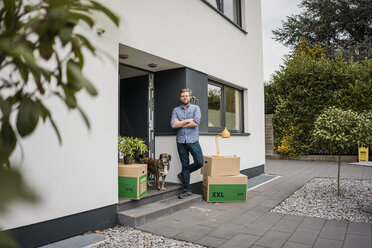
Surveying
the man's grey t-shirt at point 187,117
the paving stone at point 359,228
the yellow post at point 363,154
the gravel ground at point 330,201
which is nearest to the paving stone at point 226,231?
the gravel ground at point 330,201

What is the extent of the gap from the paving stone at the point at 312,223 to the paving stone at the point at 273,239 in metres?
0.44

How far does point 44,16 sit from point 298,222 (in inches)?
149

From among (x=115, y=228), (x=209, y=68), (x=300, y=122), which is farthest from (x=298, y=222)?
(x=300, y=122)

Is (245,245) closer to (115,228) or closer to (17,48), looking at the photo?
(115,228)

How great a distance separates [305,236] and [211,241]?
1.04 metres

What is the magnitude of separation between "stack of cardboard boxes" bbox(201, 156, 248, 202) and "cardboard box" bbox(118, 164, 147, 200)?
1300mm

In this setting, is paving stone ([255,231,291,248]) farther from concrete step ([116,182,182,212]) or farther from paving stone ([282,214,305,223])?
concrete step ([116,182,182,212])

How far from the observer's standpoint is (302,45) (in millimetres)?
15492

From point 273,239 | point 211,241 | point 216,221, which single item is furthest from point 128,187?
point 273,239

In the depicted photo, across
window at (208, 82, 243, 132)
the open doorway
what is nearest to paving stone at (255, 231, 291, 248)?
the open doorway

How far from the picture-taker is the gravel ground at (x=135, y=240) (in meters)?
2.87

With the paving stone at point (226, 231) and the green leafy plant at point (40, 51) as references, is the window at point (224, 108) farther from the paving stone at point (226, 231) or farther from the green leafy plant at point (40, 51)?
the green leafy plant at point (40, 51)

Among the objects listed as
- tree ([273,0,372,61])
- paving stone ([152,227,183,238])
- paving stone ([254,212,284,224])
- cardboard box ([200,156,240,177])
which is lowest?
paving stone ([254,212,284,224])

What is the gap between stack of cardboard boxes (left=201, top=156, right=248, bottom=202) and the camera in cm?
460
